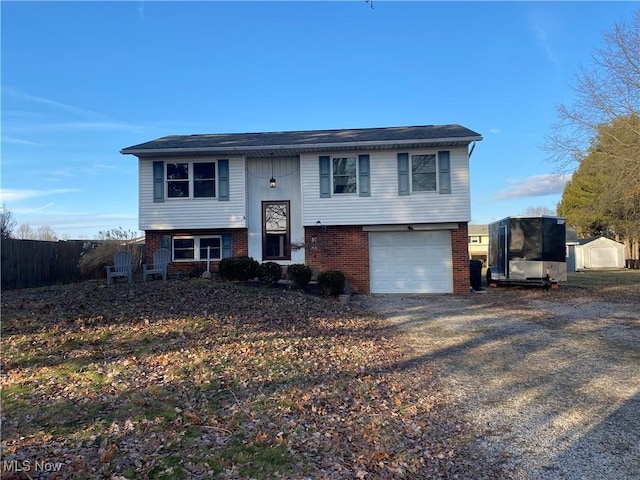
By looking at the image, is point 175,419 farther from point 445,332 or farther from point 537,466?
point 445,332

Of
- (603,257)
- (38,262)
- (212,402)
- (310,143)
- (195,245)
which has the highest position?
(310,143)

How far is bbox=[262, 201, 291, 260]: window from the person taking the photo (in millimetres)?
15766

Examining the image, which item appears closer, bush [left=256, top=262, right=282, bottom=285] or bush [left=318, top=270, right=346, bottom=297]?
bush [left=318, top=270, right=346, bottom=297]

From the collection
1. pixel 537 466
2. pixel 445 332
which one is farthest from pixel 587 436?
pixel 445 332

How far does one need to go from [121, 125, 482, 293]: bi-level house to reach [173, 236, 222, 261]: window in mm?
34

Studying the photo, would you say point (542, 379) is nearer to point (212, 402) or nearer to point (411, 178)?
point (212, 402)

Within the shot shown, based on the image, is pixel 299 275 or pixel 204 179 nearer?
pixel 299 275

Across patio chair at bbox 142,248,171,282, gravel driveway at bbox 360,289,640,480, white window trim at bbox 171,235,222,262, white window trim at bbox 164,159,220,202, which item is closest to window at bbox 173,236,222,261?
white window trim at bbox 171,235,222,262

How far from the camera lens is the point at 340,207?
1515 centimetres

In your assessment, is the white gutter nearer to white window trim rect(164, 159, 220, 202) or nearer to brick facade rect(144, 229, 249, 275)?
white window trim rect(164, 159, 220, 202)

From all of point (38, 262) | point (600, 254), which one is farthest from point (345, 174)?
point (600, 254)

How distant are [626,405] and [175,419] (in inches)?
179

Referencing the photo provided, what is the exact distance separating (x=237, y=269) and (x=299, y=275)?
1829 mm

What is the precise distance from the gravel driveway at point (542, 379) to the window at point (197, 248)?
663 centimetres
